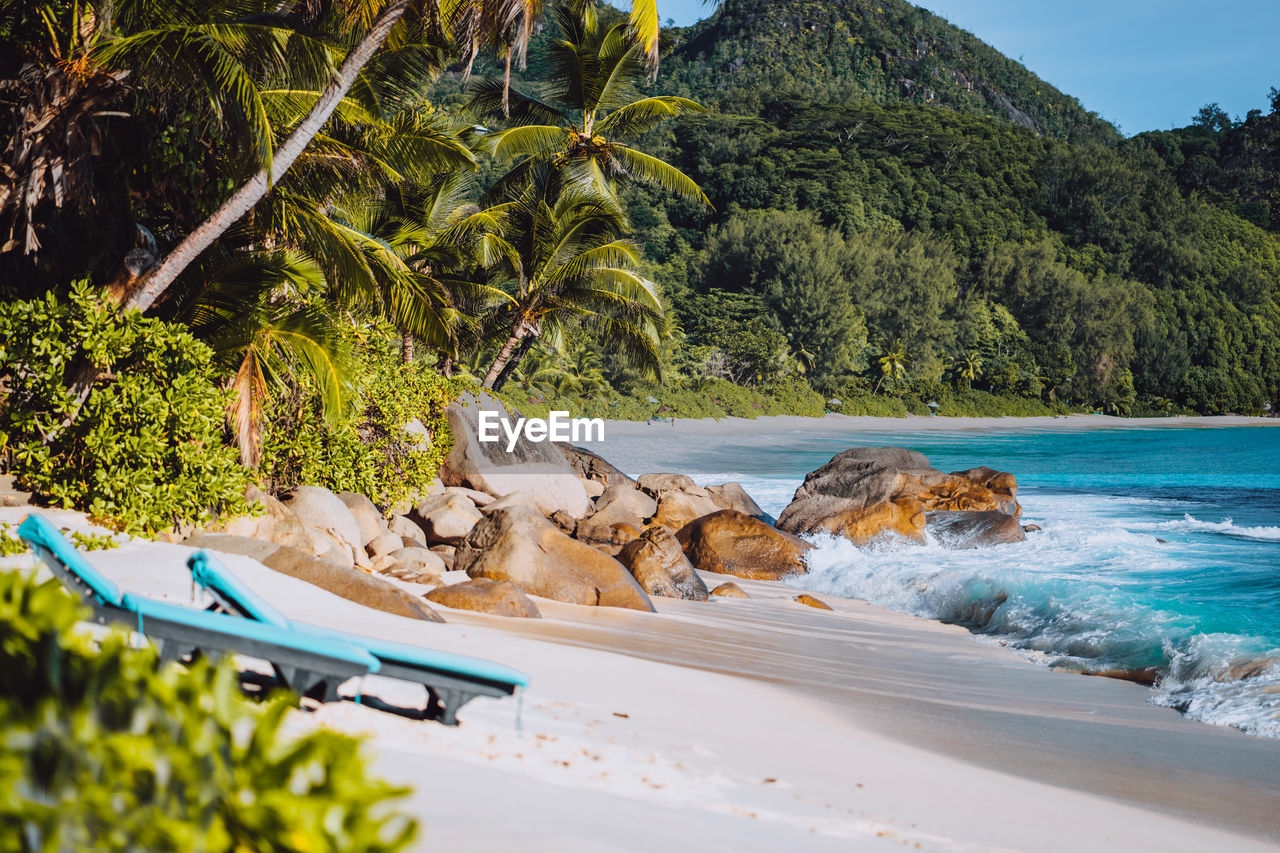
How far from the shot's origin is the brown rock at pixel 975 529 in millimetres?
15273

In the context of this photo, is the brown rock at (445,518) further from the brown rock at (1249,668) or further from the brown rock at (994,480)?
the brown rock at (994,480)

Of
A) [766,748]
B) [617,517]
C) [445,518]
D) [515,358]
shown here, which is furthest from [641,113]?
[766,748]

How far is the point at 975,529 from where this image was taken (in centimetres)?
1553

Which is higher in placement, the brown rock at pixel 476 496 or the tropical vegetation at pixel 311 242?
the tropical vegetation at pixel 311 242

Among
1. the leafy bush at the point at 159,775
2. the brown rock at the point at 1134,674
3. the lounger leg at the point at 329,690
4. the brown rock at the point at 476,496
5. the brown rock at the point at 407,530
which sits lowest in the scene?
the brown rock at the point at 1134,674

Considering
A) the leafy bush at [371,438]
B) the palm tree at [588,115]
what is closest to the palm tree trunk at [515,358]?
the palm tree at [588,115]

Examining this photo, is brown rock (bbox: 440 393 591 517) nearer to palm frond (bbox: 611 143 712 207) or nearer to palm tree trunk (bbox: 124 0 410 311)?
palm tree trunk (bbox: 124 0 410 311)

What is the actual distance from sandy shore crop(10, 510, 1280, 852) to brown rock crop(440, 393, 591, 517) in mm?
6012

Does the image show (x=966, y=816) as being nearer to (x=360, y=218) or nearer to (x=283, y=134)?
(x=283, y=134)

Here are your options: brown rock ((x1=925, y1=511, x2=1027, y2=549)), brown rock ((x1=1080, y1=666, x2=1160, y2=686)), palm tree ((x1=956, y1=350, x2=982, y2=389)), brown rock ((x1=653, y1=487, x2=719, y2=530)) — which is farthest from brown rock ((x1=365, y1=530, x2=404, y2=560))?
palm tree ((x1=956, y1=350, x2=982, y2=389))

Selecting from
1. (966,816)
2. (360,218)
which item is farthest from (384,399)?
(966,816)

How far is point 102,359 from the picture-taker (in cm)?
749

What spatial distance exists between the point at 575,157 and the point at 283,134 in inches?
420

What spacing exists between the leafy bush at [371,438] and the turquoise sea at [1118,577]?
18.6ft
